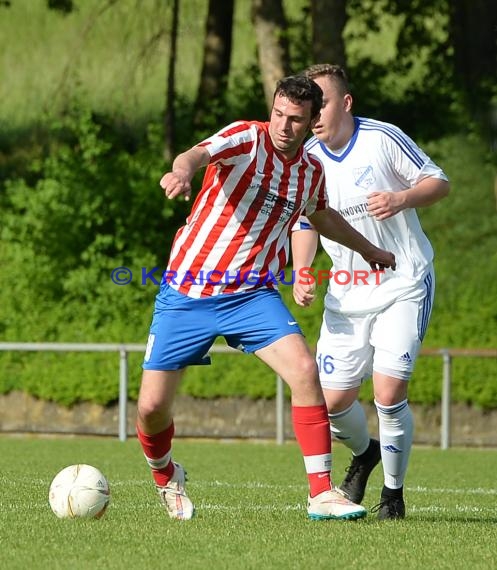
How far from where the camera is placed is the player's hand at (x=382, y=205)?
6.81 meters

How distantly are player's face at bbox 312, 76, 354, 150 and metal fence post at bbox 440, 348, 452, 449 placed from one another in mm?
8278

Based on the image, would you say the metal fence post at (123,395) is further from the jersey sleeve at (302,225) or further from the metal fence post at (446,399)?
the jersey sleeve at (302,225)

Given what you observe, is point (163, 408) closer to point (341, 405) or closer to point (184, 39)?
point (341, 405)

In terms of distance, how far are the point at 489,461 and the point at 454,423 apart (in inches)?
148

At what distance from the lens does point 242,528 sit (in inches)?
242

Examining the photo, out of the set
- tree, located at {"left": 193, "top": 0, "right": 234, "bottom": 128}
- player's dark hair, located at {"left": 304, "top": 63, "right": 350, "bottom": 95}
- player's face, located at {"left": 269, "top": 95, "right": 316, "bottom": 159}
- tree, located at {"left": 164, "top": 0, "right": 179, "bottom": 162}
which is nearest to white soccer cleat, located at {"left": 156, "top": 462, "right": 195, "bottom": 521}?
player's face, located at {"left": 269, "top": 95, "right": 316, "bottom": 159}

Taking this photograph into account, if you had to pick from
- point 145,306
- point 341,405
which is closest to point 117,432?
Result: point 145,306

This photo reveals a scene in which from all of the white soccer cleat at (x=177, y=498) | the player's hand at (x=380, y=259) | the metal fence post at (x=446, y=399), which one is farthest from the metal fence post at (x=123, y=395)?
the player's hand at (x=380, y=259)

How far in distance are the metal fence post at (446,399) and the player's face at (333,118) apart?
828cm

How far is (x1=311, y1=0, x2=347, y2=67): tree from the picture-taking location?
742 inches

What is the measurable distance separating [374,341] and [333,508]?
48.1 inches

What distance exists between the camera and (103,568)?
4.88 meters

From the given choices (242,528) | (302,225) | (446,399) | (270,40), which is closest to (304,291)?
(302,225)

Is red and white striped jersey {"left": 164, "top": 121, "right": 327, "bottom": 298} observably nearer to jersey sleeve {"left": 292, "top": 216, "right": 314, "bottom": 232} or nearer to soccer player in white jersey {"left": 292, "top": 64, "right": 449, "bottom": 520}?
soccer player in white jersey {"left": 292, "top": 64, "right": 449, "bottom": 520}
